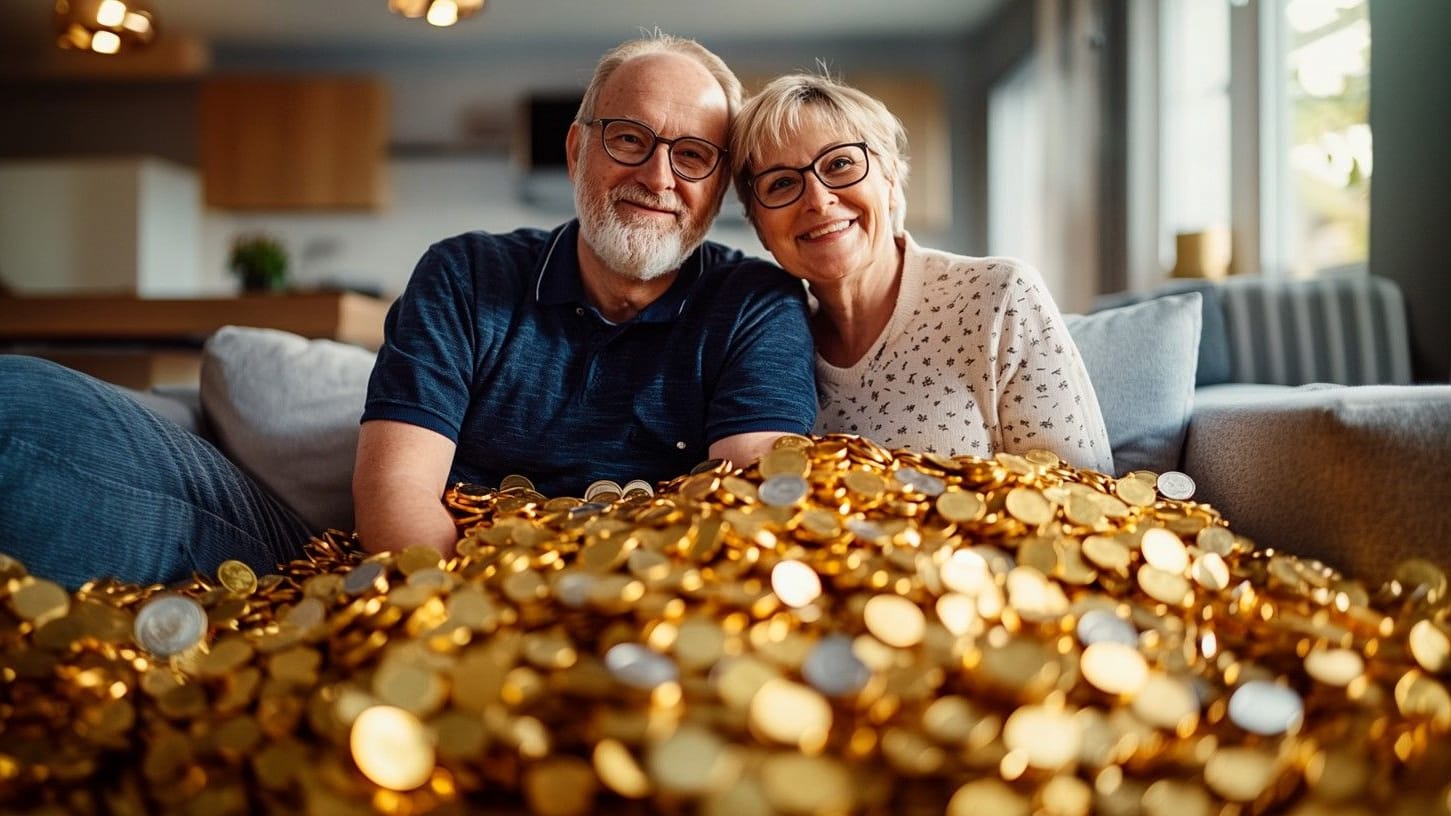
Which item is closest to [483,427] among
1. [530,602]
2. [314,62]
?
[530,602]

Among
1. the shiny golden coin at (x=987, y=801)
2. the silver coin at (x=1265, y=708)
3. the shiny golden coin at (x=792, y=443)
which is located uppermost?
the shiny golden coin at (x=792, y=443)

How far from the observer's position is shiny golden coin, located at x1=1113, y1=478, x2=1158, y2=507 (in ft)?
3.37

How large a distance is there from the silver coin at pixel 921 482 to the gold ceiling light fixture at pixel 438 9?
5.88 feet

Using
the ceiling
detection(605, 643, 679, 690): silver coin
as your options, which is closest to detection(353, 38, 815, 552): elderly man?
detection(605, 643, 679, 690): silver coin

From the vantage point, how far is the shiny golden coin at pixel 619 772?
0.62 metres

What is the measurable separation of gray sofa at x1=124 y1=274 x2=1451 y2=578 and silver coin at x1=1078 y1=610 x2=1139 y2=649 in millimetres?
369

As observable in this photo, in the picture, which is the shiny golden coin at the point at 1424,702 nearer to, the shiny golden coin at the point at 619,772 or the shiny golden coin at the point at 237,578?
the shiny golden coin at the point at 619,772

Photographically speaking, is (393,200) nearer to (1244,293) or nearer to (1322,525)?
(1244,293)

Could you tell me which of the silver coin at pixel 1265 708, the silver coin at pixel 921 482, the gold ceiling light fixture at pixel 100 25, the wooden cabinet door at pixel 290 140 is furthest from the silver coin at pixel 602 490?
the wooden cabinet door at pixel 290 140

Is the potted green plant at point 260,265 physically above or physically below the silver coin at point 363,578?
above

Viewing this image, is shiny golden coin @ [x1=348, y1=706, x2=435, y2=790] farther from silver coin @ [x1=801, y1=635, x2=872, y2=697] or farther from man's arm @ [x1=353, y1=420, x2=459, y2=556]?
man's arm @ [x1=353, y1=420, x2=459, y2=556]

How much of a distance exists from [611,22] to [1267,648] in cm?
590

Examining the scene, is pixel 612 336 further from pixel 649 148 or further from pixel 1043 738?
pixel 1043 738

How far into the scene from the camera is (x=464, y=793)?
2.16 feet
